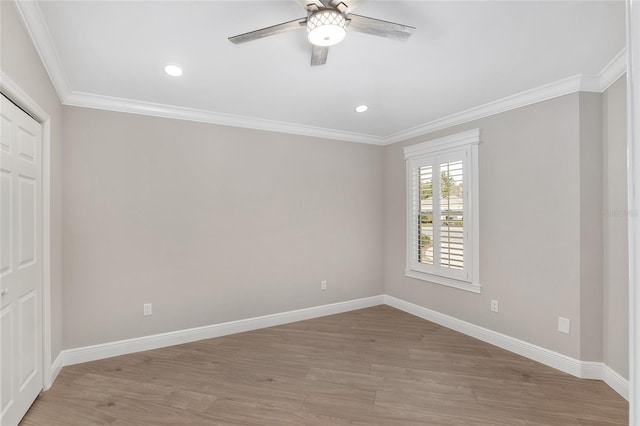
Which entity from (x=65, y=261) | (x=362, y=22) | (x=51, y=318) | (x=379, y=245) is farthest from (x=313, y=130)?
(x=51, y=318)

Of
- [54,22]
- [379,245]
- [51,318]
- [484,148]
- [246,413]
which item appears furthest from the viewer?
[379,245]

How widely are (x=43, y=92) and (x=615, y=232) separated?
4.60 m

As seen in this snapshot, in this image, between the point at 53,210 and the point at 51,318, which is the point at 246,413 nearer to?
the point at 51,318

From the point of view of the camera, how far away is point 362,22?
Answer: 184 cm

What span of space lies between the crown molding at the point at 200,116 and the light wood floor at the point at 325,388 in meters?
2.46

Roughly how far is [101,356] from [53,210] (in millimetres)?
1472

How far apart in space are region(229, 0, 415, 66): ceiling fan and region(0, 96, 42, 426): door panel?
158 cm

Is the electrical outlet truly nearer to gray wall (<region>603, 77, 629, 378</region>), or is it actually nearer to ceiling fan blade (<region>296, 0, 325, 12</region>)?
gray wall (<region>603, 77, 629, 378</region>)

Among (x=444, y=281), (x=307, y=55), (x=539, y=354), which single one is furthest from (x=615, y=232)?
(x=307, y=55)

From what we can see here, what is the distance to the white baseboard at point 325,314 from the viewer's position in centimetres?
274

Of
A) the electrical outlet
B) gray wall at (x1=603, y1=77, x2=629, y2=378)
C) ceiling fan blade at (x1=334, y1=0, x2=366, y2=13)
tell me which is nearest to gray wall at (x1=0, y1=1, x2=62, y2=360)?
ceiling fan blade at (x1=334, y1=0, x2=366, y2=13)

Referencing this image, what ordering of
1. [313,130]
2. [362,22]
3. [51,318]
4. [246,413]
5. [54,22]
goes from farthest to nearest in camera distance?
1. [313,130]
2. [51,318]
3. [246,413]
4. [54,22]
5. [362,22]

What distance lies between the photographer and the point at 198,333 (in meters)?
3.57

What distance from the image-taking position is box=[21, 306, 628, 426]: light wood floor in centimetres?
225
